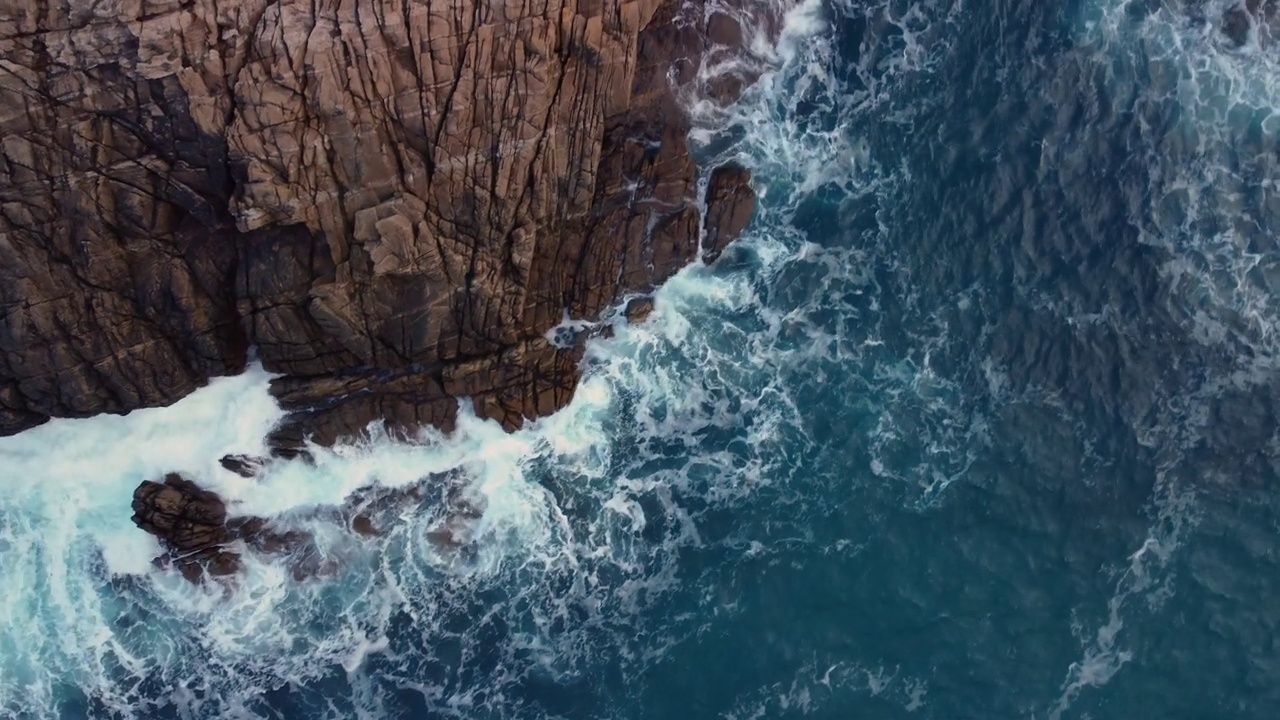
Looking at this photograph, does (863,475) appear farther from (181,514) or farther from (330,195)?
(181,514)

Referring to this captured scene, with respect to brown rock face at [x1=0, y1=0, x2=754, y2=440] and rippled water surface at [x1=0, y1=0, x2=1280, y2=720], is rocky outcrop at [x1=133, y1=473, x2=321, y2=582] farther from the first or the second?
rippled water surface at [x1=0, y1=0, x2=1280, y2=720]

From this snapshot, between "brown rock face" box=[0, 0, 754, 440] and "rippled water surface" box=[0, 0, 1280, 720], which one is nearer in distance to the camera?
"brown rock face" box=[0, 0, 754, 440]

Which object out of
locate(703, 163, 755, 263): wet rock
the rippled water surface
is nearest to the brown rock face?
locate(703, 163, 755, 263): wet rock

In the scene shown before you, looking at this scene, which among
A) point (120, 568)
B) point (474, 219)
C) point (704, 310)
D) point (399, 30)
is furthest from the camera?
point (704, 310)

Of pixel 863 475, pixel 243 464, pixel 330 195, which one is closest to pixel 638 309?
pixel 863 475

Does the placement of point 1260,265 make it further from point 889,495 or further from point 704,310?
point 704,310

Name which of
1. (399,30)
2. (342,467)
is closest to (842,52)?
(399,30)
